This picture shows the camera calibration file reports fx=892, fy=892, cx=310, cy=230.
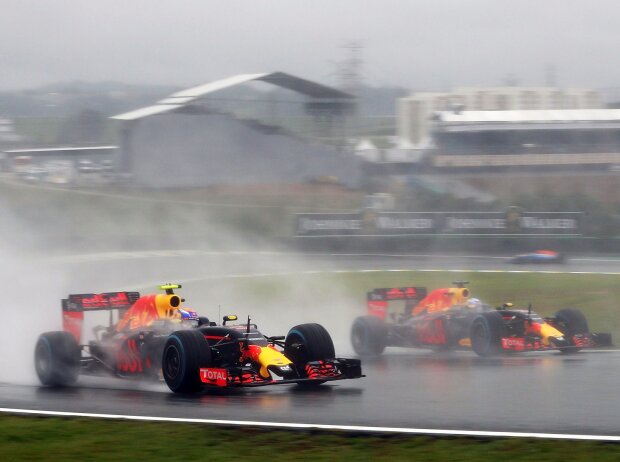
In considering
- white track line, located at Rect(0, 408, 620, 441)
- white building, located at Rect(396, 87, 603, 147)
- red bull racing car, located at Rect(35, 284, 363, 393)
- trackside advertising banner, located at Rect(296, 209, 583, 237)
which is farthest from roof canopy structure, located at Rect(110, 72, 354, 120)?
white track line, located at Rect(0, 408, 620, 441)

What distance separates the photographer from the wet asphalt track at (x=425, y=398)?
8953 millimetres

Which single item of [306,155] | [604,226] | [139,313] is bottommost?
[139,313]

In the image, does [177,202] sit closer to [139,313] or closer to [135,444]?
[139,313]

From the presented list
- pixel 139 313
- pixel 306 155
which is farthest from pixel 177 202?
pixel 139 313

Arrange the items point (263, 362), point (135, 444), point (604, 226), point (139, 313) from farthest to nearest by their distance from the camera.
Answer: point (604, 226)
point (139, 313)
point (263, 362)
point (135, 444)

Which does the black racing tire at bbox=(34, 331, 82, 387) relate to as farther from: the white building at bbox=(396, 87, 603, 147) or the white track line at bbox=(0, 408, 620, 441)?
the white building at bbox=(396, 87, 603, 147)

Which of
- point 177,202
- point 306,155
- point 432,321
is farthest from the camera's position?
point 306,155

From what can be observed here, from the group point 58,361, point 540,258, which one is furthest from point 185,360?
point 540,258

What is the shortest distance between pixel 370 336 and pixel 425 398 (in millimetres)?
6285

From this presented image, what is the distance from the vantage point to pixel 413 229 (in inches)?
1204

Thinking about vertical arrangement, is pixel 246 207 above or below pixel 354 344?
above

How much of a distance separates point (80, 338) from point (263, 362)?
3.67 m

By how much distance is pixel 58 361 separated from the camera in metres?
12.2

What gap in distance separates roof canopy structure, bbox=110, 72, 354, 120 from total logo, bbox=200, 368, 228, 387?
77.6 feet
